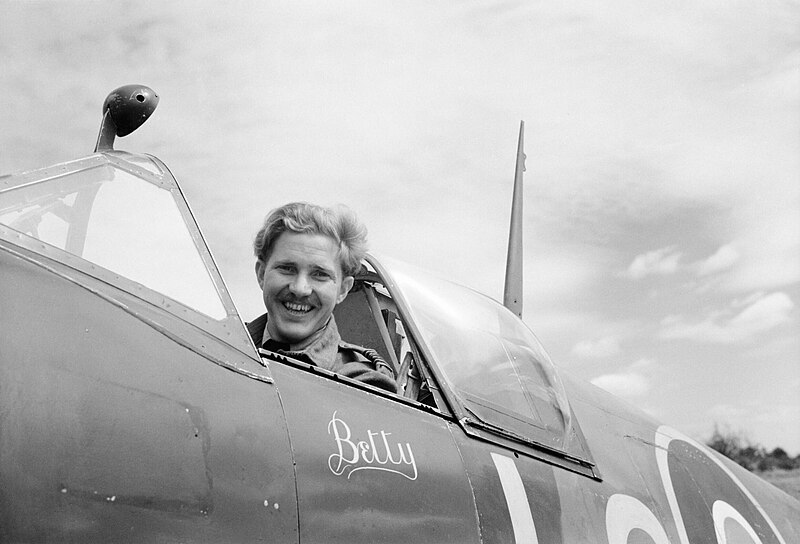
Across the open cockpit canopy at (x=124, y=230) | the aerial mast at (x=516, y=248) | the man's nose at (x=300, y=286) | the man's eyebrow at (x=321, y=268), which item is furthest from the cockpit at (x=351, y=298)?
the aerial mast at (x=516, y=248)

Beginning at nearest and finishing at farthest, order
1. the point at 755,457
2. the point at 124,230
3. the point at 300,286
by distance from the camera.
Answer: the point at 124,230
the point at 300,286
the point at 755,457

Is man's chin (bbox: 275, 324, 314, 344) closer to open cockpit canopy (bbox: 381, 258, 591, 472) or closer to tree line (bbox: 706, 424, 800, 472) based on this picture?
open cockpit canopy (bbox: 381, 258, 591, 472)

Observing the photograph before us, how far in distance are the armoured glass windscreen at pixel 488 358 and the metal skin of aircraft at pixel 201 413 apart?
0.5 inches

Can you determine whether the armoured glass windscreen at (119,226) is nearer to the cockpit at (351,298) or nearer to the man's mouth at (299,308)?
the cockpit at (351,298)

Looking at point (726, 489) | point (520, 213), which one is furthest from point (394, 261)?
point (520, 213)

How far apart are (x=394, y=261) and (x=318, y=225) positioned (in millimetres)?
416

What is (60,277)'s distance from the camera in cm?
201

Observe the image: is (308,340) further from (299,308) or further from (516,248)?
(516,248)

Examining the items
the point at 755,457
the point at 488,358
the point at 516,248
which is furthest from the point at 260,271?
the point at 755,457

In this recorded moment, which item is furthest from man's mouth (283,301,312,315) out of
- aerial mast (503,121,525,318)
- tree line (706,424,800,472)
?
tree line (706,424,800,472)

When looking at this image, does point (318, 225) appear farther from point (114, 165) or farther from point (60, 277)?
point (60, 277)

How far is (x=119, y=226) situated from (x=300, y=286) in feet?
3.44

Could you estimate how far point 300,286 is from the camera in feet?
11.0

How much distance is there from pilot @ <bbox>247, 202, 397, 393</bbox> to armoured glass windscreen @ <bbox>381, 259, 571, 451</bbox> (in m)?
0.25
